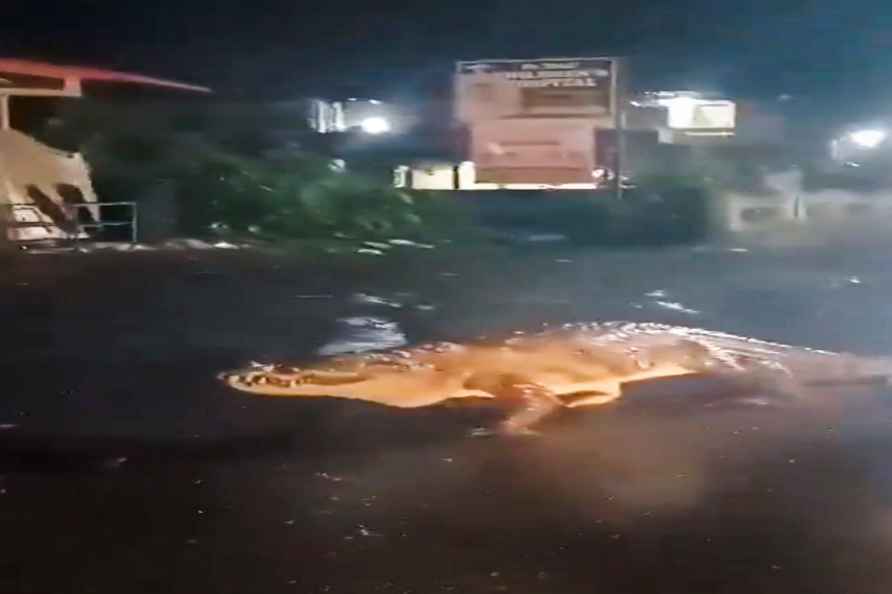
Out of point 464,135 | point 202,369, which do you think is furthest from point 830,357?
point 202,369

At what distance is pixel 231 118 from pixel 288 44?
21cm

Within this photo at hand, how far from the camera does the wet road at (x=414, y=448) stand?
1752mm

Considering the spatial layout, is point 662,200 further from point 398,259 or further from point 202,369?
point 202,369

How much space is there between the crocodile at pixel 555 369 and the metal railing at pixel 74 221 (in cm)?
63

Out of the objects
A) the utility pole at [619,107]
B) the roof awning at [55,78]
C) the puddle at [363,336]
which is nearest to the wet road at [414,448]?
the puddle at [363,336]

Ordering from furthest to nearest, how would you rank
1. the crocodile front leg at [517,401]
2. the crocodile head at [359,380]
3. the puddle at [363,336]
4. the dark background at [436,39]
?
1. the dark background at [436,39]
2. the puddle at [363,336]
3. the crocodile head at [359,380]
4. the crocodile front leg at [517,401]

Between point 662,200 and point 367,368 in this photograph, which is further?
point 662,200

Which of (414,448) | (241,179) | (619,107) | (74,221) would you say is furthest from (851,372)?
(74,221)

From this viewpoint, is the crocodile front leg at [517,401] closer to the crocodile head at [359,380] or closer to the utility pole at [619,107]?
the crocodile head at [359,380]

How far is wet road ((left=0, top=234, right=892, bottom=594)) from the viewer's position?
5.75ft

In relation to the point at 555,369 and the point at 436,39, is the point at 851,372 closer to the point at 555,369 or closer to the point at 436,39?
the point at 555,369

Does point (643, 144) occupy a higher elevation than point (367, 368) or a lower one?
higher

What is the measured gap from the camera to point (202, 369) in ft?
8.20

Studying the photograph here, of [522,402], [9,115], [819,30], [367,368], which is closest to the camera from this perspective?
[522,402]
